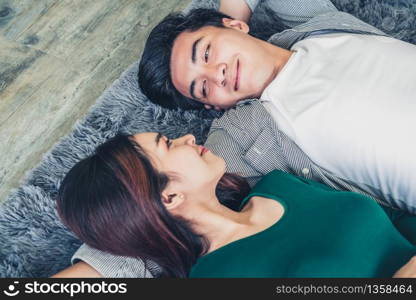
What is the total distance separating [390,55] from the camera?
121 centimetres

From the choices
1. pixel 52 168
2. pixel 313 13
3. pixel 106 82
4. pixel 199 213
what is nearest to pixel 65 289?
pixel 199 213

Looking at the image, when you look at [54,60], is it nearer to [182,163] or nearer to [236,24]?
[236,24]

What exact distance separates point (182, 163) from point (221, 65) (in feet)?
1.28

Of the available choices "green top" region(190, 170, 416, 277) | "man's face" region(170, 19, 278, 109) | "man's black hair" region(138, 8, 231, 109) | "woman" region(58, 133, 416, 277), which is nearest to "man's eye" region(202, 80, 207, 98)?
"man's face" region(170, 19, 278, 109)

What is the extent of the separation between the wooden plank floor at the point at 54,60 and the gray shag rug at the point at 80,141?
25 cm

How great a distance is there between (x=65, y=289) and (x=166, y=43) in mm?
759

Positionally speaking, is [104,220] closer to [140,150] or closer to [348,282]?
[140,150]

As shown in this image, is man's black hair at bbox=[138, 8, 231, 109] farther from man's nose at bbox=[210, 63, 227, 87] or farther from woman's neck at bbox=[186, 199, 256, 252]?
woman's neck at bbox=[186, 199, 256, 252]

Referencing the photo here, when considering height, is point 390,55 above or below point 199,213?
above

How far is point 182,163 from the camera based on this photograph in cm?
99

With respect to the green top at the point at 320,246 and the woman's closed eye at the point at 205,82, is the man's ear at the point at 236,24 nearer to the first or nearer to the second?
the woman's closed eye at the point at 205,82

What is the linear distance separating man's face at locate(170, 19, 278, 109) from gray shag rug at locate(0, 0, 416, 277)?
0.16 m

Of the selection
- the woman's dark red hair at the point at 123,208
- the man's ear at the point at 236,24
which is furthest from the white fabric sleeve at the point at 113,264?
the man's ear at the point at 236,24

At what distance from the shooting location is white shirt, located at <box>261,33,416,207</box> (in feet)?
3.64
